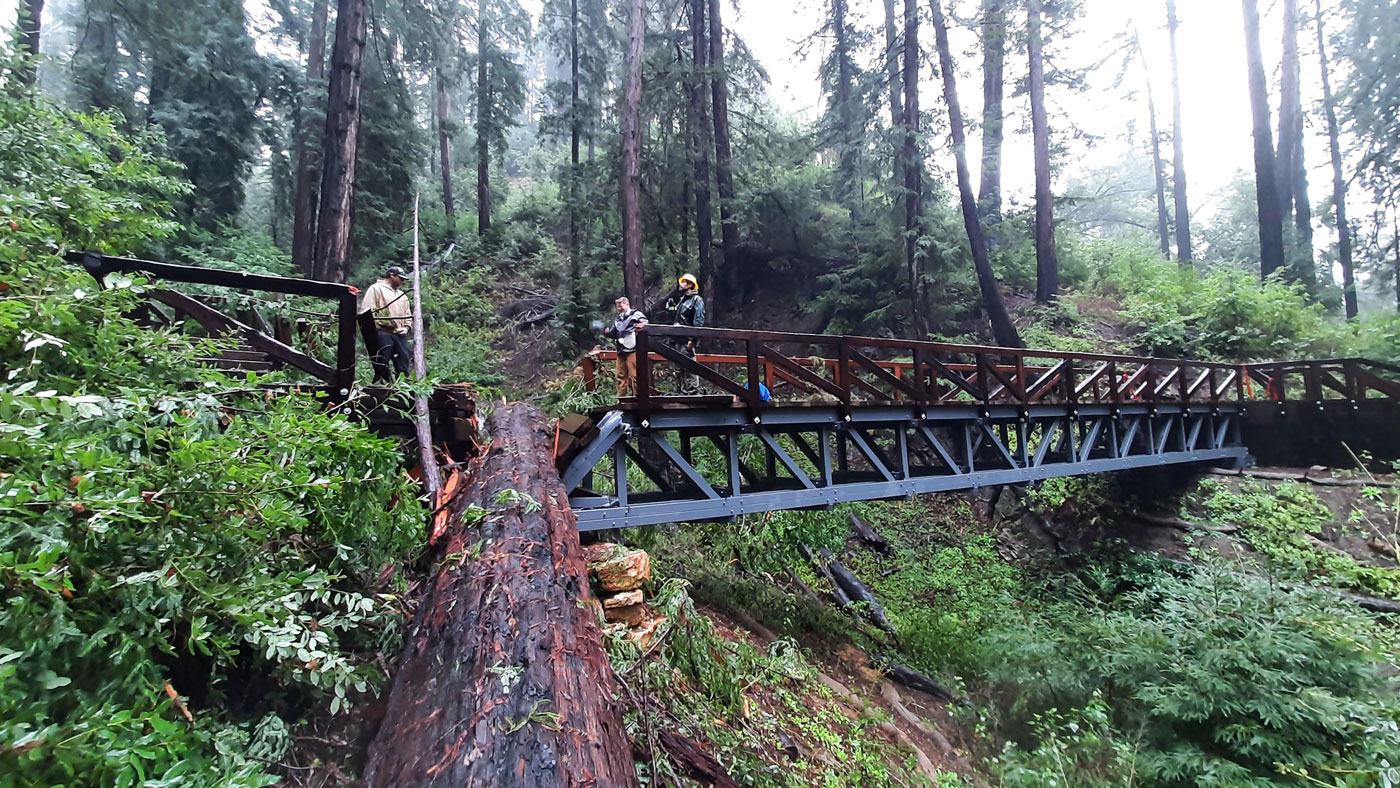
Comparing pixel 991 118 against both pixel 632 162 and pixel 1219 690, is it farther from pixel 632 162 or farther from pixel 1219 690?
pixel 1219 690

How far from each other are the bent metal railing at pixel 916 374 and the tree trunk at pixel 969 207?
6.27 ft

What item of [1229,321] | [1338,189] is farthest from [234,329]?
[1338,189]

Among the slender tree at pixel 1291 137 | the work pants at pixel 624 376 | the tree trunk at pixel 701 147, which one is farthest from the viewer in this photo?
the slender tree at pixel 1291 137

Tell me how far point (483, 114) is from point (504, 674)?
75.9 feet

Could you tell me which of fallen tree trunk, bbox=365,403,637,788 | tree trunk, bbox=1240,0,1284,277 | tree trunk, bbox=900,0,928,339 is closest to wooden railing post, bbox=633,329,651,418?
fallen tree trunk, bbox=365,403,637,788

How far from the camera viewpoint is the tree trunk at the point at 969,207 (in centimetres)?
1472

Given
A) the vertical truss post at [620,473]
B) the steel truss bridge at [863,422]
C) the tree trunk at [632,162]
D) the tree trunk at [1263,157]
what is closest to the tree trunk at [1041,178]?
the steel truss bridge at [863,422]

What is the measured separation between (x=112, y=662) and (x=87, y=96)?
1727cm

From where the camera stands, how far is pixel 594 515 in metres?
5.36

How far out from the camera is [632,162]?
40.8ft

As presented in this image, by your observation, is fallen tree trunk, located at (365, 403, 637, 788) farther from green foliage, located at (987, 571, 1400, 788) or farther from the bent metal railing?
green foliage, located at (987, 571, 1400, 788)

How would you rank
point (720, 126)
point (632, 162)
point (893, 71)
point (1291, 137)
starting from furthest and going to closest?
point (1291, 137) → point (893, 71) → point (720, 126) → point (632, 162)

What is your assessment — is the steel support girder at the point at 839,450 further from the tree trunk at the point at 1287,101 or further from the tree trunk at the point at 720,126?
the tree trunk at the point at 1287,101

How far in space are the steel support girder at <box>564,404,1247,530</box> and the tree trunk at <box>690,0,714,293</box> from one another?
6462mm
